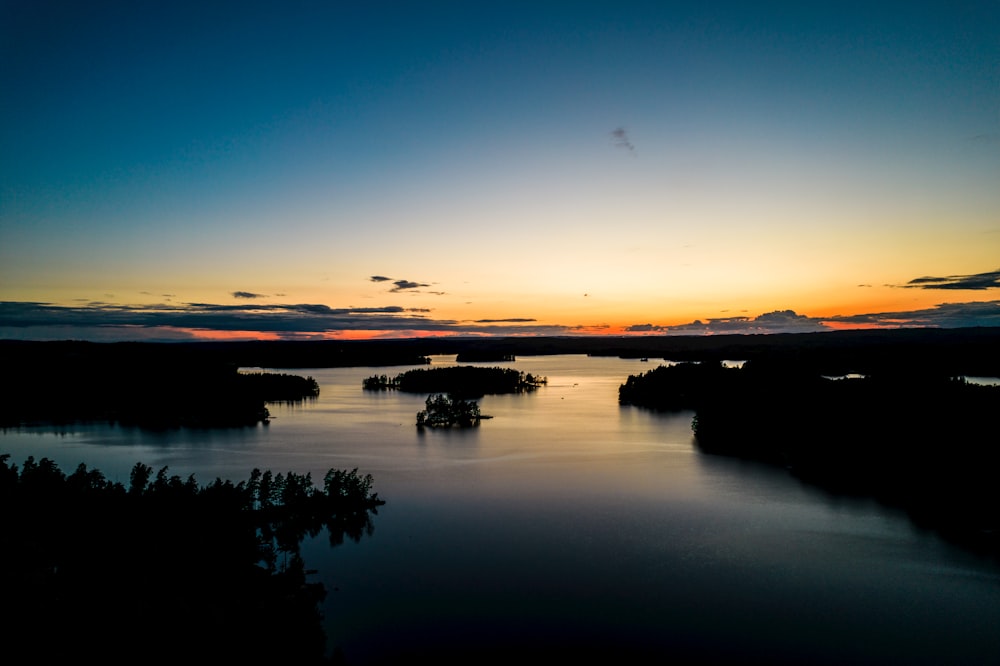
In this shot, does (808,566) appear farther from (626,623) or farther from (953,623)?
(626,623)

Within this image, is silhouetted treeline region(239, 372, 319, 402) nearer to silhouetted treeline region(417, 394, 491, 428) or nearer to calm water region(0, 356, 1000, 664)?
silhouetted treeline region(417, 394, 491, 428)

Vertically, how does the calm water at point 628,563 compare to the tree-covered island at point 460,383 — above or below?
below

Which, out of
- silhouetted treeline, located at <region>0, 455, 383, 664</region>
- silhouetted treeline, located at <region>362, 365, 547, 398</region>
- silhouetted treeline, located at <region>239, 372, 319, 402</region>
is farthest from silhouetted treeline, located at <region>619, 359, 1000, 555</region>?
silhouetted treeline, located at <region>239, 372, 319, 402</region>

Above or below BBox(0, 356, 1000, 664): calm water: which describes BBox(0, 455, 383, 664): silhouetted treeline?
above

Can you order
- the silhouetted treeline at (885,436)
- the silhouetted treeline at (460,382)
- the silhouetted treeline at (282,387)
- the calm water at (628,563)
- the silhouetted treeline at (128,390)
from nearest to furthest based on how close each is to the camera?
1. the calm water at (628,563)
2. the silhouetted treeline at (885,436)
3. the silhouetted treeline at (128,390)
4. the silhouetted treeline at (282,387)
5. the silhouetted treeline at (460,382)

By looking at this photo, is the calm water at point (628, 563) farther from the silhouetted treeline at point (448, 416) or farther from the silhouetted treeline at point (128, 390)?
the silhouetted treeline at point (128, 390)

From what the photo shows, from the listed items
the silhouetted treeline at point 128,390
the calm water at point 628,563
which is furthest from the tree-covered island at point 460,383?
the calm water at point 628,563
